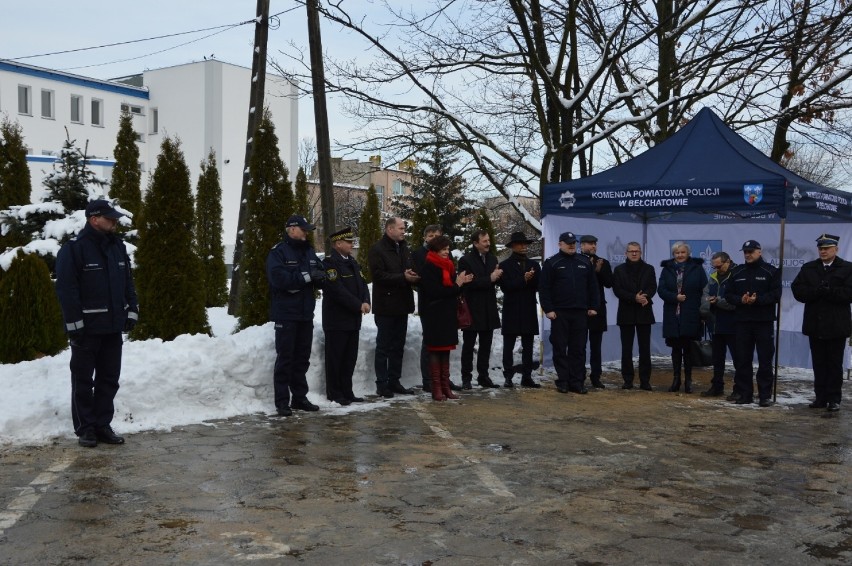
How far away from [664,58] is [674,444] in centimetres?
1236

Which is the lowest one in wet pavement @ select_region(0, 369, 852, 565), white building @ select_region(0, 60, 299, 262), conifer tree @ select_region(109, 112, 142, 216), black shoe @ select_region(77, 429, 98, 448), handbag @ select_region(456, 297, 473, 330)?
wet pavement @ select_region(0, 369, 852, 565)

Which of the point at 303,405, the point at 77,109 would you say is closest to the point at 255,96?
the point at 303,405

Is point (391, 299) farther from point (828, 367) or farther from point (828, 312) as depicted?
point (828, 367)

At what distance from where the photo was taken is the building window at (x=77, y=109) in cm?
4325

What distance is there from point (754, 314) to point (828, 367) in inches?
37.6

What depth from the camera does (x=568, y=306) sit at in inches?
420

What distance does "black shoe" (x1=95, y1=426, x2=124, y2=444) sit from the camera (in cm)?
722

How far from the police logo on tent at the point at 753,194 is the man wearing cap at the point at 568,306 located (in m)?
1.97

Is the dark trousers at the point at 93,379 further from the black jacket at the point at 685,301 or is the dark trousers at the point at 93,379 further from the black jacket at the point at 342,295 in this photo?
the black jacket at the point at 685,301

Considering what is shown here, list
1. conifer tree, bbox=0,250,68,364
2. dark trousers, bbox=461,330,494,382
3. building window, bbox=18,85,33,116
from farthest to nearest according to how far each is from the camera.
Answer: building window, bbox=18,85,33,116 → dark trousers, bbox=461,330,494,382 → conifer tree, bbox=0,250,68,364

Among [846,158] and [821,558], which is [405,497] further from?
[846,158]

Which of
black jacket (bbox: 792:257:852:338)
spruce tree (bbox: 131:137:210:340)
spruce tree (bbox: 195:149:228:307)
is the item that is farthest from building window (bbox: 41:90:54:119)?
black jacket (bbox: 792:257:852:338)

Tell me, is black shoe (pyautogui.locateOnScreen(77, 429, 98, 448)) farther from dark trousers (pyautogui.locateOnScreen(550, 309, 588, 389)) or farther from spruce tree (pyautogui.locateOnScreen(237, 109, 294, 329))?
dark trousers (pyautogui.locateOnScreen(550, 309, 588, 389))

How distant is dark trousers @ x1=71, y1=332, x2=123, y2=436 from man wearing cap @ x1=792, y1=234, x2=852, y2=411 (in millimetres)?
7051
